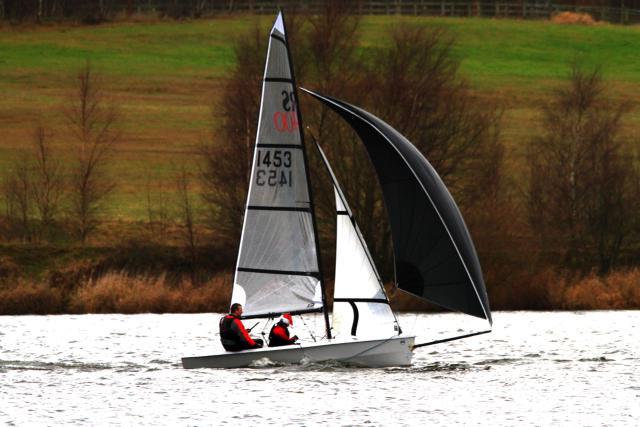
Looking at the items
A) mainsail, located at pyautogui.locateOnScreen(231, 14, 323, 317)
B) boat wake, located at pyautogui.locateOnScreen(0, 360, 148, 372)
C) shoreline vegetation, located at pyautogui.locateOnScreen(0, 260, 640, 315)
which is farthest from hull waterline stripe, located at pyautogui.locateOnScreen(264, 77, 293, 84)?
shoreline vegetation, located at pyautogui.locateOnScreen(0, 260, 640, 315)

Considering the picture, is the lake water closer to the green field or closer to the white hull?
the white hull

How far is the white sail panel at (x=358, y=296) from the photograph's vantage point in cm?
2809

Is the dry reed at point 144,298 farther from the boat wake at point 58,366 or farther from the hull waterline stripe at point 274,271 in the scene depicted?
the hull waterline stripe at point 274,271

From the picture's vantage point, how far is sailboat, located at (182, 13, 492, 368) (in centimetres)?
2727

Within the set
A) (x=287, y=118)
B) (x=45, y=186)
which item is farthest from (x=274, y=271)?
(x=45, y=186)

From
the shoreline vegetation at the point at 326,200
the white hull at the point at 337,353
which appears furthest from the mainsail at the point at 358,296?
the shoreline vegetation at the point at 326,200

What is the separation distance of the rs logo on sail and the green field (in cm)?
3306

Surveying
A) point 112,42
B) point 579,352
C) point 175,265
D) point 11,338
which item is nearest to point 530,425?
point 579,352

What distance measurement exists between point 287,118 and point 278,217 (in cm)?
189

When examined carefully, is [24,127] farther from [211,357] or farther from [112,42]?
[211,357]

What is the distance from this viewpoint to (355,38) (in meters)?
50.9

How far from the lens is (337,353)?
1093 inches

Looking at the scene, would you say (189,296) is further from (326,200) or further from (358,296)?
(358,296)

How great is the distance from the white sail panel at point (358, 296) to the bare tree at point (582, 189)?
65.4ft
